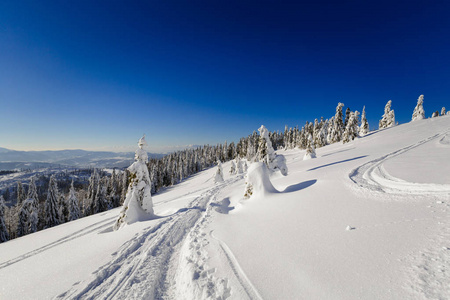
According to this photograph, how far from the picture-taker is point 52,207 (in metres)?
34.6

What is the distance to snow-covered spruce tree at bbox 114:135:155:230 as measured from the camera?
11320 millimetres

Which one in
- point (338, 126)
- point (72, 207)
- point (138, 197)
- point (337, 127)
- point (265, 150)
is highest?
point (338, 126)

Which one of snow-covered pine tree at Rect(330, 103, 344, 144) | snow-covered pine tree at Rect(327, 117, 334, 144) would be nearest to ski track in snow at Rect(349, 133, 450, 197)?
snow-covered pine tree at Rect(330, 103, 344, 144)

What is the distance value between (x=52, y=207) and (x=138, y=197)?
3822 centimetres

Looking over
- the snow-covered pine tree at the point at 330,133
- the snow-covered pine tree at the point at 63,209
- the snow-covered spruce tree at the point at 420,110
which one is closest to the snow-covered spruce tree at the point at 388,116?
the snow-covered spruce tree at the point at 420,110

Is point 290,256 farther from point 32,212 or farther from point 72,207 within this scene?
point 72,207

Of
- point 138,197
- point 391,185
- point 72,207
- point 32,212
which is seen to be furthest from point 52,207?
point 391,185

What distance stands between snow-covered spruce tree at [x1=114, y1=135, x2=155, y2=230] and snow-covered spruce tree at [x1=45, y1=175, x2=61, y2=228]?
35.8 meters

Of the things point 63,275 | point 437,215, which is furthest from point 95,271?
point 437,215

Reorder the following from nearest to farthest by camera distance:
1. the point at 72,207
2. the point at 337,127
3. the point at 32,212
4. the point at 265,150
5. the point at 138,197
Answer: the point at 138,197
the point at 265,150
the point at 32,212
the point at 72,207
the point at 337,127

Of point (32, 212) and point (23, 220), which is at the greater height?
point (32, 212)

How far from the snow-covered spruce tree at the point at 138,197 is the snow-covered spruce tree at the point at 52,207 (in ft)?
117

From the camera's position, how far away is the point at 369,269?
3.69 meters

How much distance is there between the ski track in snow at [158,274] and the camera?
4.45 metres
